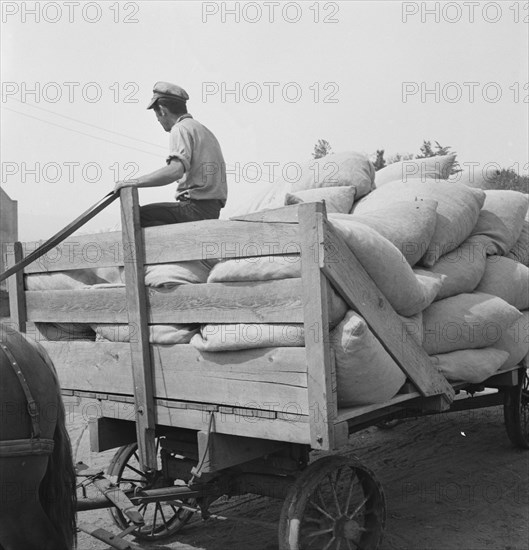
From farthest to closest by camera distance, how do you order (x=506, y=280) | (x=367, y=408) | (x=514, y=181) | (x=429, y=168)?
(x=514, y=181)
(x=429, y=168)
(x=506, y=280)
(x=367, y=408)

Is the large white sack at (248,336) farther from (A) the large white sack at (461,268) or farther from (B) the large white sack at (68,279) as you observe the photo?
(A) the large white sack at (461,268)

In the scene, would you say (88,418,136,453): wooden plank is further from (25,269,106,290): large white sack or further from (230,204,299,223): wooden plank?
(230,204,299,223): wooden plank

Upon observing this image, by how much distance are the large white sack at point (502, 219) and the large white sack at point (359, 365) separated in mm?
1711

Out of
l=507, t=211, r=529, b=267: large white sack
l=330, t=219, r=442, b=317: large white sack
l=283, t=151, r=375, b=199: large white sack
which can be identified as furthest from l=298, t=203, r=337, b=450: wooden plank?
l=507, t=211, r=529, b=267: large white sack

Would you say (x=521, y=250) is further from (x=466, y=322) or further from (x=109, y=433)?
(x=109, y=433)

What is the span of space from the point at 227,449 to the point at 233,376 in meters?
0.38

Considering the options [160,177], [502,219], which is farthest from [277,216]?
[502,219]

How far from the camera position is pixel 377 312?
305 centimetres

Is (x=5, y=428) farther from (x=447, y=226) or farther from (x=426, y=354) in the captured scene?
(x=447, y=226)

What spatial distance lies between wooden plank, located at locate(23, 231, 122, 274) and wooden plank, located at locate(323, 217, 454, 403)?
106 centimetres

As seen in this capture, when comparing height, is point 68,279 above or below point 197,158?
below

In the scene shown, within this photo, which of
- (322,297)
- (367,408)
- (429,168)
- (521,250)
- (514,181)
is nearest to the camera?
(322,297)

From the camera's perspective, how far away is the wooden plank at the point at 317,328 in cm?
278

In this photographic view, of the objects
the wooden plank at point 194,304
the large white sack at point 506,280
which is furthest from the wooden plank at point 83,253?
the large white sack at point 506,280
